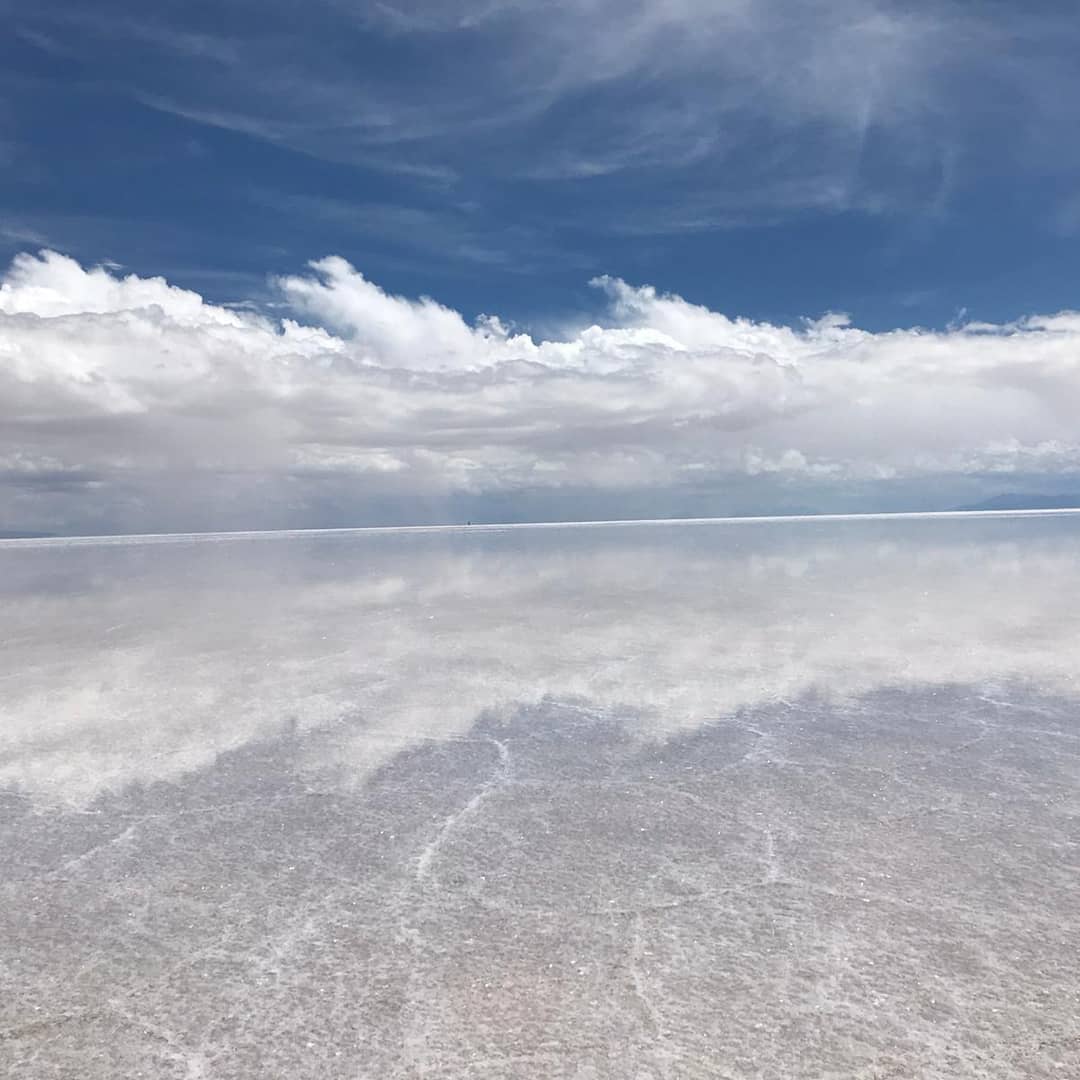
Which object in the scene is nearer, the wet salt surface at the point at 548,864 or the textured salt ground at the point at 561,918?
the textured salt ground at the point at 561,918

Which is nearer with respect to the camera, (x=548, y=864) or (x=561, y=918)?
(x=561, y=918)

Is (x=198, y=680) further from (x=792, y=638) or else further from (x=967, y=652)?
(x=967, y=652)

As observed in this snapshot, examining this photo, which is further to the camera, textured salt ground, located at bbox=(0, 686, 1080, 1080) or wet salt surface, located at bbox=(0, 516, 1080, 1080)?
wet salt surface, located at bbox=(0, 516, 1080, 1080)
